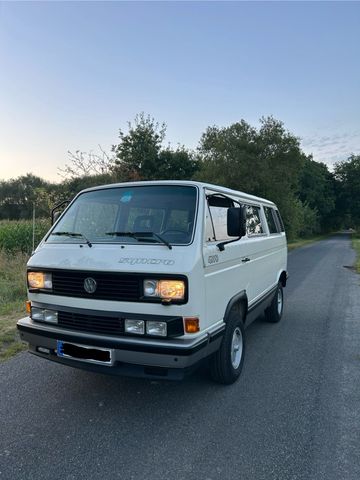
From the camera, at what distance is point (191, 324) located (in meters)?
3.16

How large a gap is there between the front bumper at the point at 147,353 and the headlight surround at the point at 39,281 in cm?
48

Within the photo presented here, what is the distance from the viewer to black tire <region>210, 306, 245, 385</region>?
3.84m

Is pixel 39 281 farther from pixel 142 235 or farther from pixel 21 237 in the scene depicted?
pixel 21 237

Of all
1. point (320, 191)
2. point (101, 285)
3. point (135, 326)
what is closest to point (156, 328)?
point (135, 326)

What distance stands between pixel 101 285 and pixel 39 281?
81cm

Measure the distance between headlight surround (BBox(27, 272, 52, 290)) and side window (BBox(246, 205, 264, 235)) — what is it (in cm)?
260

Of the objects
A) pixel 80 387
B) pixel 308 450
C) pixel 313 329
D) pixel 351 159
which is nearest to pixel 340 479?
pixel 308 450

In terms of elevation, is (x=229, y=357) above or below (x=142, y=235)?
below

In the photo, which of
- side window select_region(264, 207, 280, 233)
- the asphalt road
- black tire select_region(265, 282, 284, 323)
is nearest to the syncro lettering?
the asphalt road

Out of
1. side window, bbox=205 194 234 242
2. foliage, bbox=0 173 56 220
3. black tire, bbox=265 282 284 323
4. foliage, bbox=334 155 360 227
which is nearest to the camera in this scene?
side window, bbox=205 194 234 242

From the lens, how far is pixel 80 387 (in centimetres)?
402

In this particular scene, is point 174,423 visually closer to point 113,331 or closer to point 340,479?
point 113,331

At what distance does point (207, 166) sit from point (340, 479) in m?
20.3

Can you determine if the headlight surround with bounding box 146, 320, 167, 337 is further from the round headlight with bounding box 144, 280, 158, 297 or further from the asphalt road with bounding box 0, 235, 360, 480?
the asphalt road with bounding box 0, 235, 360, 480
